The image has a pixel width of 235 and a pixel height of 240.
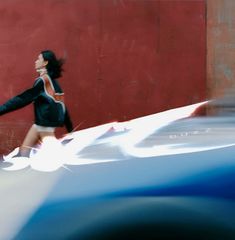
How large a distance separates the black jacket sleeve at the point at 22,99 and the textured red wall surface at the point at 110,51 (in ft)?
9.17

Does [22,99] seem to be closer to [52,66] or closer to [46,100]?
[46,100]

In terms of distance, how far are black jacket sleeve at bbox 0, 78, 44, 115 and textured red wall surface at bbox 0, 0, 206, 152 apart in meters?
2.80

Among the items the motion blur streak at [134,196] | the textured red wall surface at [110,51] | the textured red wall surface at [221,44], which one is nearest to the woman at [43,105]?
the textured red wall surface at [110,51]

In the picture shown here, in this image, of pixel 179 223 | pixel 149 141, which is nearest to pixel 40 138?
pixel 149 141

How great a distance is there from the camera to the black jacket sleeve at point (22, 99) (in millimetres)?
7312

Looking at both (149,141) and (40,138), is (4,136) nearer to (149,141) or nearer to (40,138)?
(40,138)

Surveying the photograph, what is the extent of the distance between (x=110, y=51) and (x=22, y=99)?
311 cm

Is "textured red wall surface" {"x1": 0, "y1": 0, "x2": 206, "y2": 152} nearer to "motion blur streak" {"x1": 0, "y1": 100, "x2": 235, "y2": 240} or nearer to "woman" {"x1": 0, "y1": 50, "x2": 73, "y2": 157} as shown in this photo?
"woman" {"x1": 0, "y1": 50, "x2": 73, "y2": 157}

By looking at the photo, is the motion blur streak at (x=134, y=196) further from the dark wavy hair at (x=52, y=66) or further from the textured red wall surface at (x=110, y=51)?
the textured red wall surface at (x=110, y=51)

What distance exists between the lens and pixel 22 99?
739 centimetres

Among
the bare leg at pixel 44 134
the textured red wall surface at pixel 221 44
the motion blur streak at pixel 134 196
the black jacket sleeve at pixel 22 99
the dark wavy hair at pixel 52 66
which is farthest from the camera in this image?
the textured red wall surface at pixel 221 44

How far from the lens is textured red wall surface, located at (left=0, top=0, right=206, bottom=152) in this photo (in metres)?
10.2

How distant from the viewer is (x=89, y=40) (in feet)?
33.6

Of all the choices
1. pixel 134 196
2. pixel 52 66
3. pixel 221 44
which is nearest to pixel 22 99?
pixel 52 66
